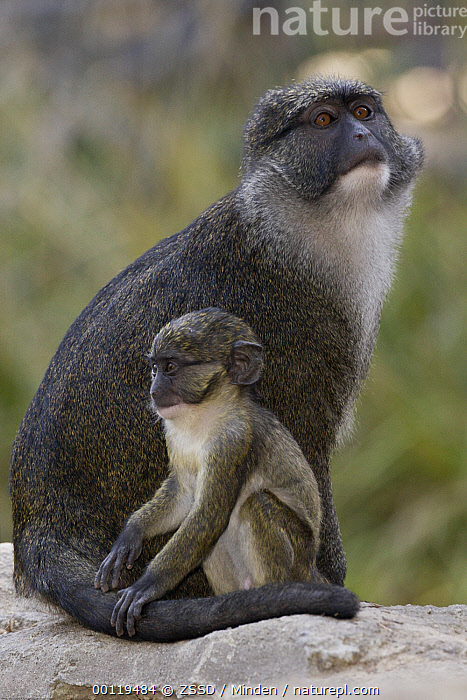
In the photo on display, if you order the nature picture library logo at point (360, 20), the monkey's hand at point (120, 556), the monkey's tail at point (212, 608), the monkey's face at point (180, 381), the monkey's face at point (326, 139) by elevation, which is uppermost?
the nature picture library logo at point (360, 20)

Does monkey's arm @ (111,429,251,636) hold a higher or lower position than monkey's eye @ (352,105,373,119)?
lower

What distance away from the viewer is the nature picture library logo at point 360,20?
1082 cm

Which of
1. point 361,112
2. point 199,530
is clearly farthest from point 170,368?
point 361,112

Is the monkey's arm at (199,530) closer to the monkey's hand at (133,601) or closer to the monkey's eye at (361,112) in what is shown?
the monkey's hand at (133,601)

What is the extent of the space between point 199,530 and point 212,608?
262 millimetres

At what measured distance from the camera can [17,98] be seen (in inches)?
434

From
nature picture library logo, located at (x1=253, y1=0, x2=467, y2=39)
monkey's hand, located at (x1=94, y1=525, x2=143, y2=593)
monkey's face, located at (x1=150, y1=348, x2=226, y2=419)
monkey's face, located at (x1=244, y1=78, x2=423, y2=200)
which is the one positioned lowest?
monkey's hand, located at (x1=94, y1=525, x2=143, y2=593)

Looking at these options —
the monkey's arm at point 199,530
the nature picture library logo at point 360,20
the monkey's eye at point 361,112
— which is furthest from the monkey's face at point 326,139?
the nature picture library logo at point 360,20

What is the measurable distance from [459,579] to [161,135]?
259 inches

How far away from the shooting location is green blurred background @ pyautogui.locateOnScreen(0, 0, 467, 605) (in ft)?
24.0

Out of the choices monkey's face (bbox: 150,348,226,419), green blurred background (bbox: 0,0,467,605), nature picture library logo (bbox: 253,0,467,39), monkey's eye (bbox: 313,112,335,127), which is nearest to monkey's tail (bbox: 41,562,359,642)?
monkey's face (bbox: 150,348,226,419)

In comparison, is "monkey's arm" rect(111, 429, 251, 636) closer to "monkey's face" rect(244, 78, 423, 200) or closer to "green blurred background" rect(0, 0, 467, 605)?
"monkey's face" rect(244, 78, 423, 200)

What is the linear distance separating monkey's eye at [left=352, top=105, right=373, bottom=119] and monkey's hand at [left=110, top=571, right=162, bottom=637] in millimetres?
1909

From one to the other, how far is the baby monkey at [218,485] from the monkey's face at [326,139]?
68cm
